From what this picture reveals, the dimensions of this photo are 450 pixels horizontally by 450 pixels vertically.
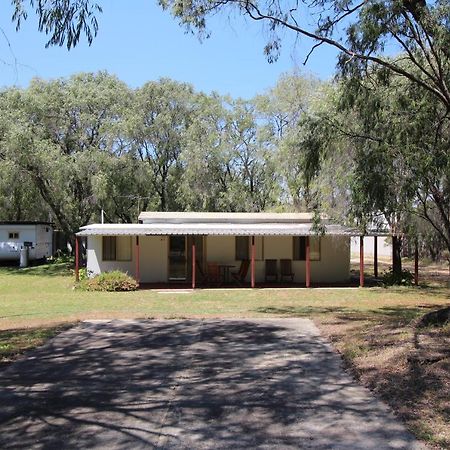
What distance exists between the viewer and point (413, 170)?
10.2 meters

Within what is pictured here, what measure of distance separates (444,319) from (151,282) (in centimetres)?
1487

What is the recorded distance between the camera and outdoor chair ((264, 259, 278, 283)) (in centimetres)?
2220

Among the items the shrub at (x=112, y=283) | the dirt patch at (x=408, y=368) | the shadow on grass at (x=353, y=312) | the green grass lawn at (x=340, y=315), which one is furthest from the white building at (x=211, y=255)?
the dirt patch at (x=408, y=368)

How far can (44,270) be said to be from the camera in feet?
97.2

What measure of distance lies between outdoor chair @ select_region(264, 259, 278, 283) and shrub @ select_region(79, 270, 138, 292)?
5.40m

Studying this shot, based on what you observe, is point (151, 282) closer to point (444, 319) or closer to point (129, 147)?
point (129, 147)

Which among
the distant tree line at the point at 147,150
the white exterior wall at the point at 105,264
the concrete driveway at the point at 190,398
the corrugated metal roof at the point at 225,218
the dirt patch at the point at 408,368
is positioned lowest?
the concrete driveway at the point at 190,398

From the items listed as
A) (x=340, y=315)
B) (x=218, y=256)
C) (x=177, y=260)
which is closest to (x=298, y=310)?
(x=340, y=315)

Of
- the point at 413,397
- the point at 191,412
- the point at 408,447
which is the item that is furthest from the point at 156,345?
the point at 408,447

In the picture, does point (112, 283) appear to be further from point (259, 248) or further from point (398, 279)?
point (398, 279)

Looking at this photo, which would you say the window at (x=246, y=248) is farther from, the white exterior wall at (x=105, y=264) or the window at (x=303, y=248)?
the white exterior wall at (x=105, y=264)

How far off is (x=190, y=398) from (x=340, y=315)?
731cm

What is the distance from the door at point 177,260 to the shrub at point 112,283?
9.31 feet

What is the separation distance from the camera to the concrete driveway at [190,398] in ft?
15.1
